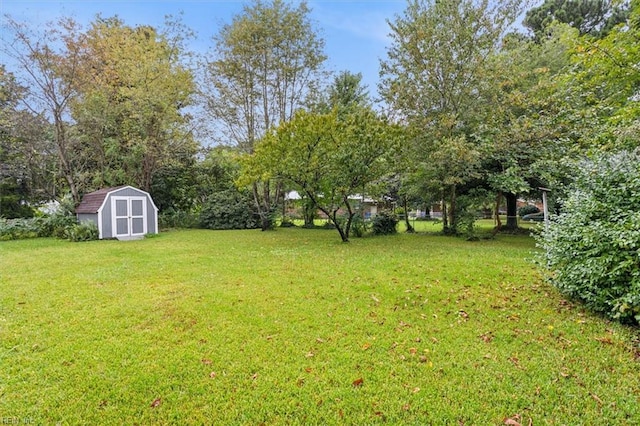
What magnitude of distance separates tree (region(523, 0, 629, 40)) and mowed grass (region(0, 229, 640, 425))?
16.0 metres

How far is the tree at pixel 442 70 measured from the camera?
10.0 meters

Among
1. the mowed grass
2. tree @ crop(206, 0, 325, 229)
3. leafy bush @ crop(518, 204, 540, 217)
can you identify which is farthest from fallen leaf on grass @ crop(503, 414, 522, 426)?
leafy bush @ crop(518, 204, 540, 217)

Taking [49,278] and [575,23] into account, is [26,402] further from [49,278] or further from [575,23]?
[575,23]

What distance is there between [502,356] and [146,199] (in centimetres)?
1331

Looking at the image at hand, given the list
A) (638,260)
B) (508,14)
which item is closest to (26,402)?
(638,260)

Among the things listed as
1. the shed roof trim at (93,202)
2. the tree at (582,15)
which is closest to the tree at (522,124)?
the tree at (582,15)

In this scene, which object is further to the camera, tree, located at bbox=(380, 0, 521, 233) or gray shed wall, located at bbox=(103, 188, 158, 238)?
gray shed wall, located at bbox=(103, 188, 158, 238)

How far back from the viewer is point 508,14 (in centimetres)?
1002

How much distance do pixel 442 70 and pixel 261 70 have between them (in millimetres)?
7917

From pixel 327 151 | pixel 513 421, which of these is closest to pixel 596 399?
pixel 513 421

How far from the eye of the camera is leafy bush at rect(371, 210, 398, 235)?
12609 mm

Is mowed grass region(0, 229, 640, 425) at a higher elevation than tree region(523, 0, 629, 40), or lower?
lower

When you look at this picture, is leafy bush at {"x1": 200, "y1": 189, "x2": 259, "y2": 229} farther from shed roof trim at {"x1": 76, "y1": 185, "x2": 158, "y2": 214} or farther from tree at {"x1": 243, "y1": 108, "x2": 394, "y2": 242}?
tree at {"x1": 243, "y1": 108, "x2": 394, "y2": 242}

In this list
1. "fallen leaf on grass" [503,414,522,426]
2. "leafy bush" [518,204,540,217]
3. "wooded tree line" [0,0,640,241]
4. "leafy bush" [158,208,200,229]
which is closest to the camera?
"fallen leaf on grass" [503,414,522,426]
